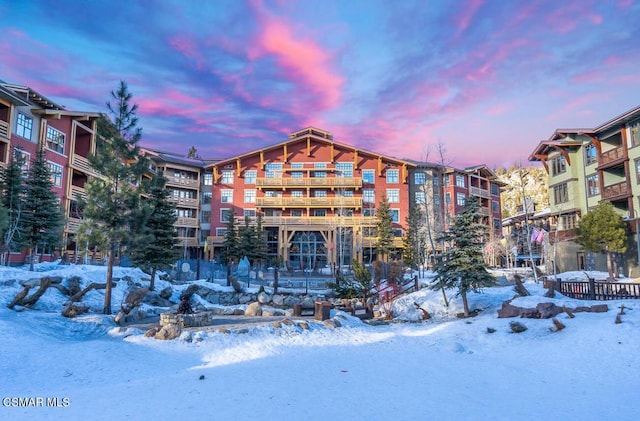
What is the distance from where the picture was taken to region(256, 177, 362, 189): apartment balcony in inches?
1969

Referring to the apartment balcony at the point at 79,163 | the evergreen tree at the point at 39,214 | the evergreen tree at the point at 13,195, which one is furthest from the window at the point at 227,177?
the evergreen tree at the point at 13,195

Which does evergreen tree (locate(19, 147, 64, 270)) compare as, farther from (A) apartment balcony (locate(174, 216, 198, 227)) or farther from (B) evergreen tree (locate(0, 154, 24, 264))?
(A) apartment balcony (locate(174, 216, 198, 227))

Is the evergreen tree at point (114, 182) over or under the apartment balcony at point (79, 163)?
under

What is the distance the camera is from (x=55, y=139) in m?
31.8

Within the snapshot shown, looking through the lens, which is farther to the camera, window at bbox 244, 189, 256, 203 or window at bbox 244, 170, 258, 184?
window at bbox 244, 170, 258, 184

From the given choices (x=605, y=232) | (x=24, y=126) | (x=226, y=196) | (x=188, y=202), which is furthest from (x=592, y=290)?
(x=188, y=202)

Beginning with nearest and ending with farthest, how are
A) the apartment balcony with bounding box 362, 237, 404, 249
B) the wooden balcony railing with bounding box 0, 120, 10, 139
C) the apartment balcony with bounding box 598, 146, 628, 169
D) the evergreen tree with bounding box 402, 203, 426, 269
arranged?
the wooden balcony railing with bounding box 0, 120, 10, 139
the apartment balcony with bounding box 598, 146, 628, 169
the evergreen tree with bounding box 402, 203, 426, 269
the apartment balcony with bounding box 362, 237, 404, 249

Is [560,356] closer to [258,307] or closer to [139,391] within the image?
[139,391]

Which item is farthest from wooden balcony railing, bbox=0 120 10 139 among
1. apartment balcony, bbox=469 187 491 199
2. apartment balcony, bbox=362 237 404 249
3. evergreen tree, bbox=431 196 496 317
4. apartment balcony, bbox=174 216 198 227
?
apartment balcony, bbox=469 187 491 199

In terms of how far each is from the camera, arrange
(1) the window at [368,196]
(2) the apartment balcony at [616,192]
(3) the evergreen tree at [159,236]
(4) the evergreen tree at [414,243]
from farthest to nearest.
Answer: (1) the window at [368,196]
(4) the evergreen tree at [414,243]
(2) the apartment balcony at [616,192]
(3) the evergreen tree at [159,236]

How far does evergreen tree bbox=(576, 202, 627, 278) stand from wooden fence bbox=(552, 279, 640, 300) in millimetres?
12425

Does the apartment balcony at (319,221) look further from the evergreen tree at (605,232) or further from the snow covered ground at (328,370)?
the snow covered ground at (328,370)

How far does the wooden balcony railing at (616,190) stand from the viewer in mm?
30873

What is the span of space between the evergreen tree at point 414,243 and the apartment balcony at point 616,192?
50.0ft
